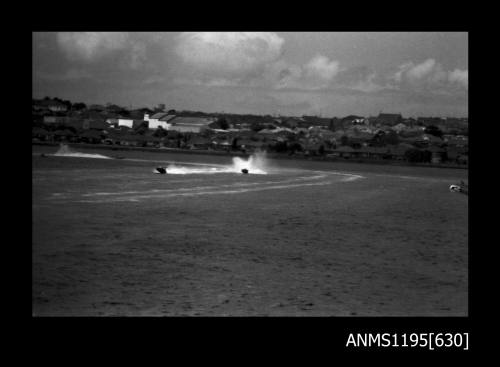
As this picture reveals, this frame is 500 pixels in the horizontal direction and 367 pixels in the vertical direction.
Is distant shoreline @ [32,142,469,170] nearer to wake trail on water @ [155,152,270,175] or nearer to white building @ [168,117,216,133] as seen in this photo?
wake trail on water @ [155,152,270,175]

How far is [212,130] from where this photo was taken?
88938mm

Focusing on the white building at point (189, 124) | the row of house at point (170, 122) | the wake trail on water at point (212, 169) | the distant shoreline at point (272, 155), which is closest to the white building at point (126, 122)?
the row of house at point (170, 122)

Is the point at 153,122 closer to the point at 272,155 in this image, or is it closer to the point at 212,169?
the point at 272,155

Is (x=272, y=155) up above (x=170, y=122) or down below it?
below

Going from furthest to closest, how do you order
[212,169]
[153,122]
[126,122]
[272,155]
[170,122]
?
[153,122] < [126,122] < [170,122] < [272,155] < [212,169]

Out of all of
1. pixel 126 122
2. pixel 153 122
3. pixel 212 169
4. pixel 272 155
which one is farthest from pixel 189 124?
pixel 212 169

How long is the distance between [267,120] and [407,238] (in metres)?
99.2

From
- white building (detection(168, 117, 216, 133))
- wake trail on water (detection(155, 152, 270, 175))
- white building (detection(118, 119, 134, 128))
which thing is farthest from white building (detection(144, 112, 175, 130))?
wake trail on water (detection(155, 152, 270, 175))

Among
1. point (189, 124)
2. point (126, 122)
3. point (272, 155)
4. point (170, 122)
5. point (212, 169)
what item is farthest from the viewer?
point (126, 122)

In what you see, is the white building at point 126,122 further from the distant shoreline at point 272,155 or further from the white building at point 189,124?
the distant shoreline at point 272,155

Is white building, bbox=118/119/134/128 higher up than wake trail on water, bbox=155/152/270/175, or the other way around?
white building, bbox=118/119/134/128

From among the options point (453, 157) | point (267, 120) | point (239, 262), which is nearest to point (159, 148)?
point (453, 157)
